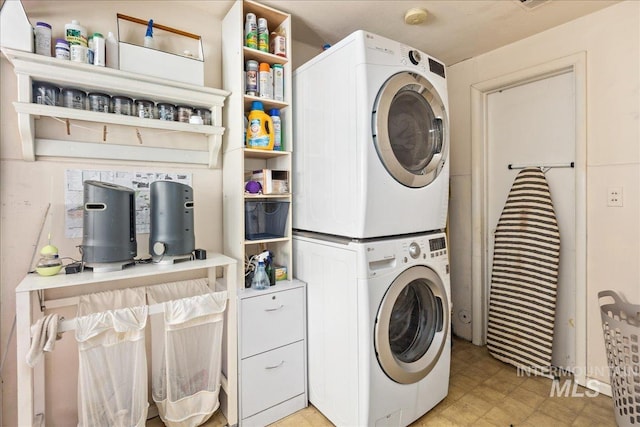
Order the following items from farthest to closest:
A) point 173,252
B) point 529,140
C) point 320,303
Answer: point 529,140 < point 320,303 < point 173,252

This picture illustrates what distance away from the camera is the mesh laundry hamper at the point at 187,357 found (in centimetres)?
146

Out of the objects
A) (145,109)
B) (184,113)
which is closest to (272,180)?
(184,113)

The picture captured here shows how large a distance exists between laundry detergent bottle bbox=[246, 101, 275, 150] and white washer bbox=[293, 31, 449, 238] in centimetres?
20

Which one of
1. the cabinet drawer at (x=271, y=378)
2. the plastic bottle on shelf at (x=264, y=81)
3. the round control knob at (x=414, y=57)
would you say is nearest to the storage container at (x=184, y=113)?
the plastic bottle on shelf at (x=264, y=81)

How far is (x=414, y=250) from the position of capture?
1.63m

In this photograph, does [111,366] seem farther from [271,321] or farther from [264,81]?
[264,81]

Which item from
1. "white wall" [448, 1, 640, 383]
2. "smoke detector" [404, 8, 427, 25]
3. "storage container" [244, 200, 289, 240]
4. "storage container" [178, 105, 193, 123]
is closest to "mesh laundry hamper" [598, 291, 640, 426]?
"white wall" [448, 1, 640, 383]

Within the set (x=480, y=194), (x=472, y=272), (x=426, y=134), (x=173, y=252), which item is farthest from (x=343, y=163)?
(x=472, y=272)

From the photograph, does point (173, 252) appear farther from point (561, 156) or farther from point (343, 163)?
point (561, 156)

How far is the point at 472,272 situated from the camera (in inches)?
101

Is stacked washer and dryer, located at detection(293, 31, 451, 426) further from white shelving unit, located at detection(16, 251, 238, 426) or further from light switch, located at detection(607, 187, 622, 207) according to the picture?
light switch, located at detection(607, 187, 622, 207)

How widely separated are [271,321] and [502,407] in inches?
55.3

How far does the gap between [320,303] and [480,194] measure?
5.41 feet

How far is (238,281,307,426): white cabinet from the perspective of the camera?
1613 mm
